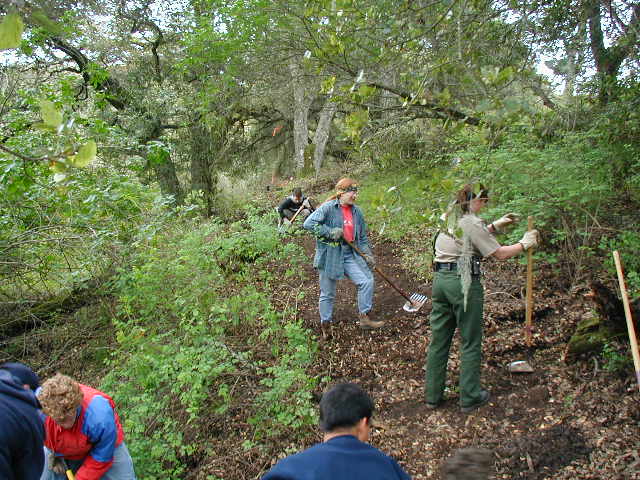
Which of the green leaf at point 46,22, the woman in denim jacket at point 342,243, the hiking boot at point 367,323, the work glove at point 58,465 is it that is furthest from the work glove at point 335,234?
the green leaf at point 46,22

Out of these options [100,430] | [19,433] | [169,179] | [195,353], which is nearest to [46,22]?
[19,433]

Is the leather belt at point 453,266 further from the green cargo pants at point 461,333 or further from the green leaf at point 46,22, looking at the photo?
the green leaf at point 46,22

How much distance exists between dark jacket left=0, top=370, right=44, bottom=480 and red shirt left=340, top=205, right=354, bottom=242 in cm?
412

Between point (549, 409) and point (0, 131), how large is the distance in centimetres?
834

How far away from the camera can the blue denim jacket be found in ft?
20.4

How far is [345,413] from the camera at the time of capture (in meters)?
2.09

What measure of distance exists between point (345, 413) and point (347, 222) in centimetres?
445

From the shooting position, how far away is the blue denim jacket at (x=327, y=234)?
6207 mm

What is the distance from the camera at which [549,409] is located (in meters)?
4.07

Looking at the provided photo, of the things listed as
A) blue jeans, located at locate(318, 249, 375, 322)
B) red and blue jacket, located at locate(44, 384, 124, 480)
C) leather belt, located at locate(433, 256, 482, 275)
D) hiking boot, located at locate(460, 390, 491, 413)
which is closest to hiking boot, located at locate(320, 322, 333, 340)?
Result: blue jeans, located at locate(318, 249, 375, 322)

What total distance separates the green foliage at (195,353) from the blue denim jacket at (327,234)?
2.30 feet

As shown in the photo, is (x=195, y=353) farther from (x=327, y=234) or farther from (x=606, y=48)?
(x=606, y=48)

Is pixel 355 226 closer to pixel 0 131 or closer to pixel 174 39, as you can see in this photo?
pixel 0 131

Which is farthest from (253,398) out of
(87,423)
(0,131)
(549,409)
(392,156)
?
(392,156)
